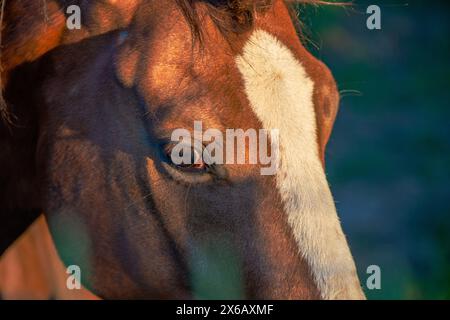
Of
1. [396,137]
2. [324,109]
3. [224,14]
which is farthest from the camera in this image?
[396,137]

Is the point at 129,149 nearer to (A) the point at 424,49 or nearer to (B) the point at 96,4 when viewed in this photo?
(B) the point at 96,4

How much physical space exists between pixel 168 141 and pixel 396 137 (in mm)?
5014

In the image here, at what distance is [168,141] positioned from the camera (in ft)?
6.66

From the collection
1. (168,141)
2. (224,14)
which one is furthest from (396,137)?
(168,141)

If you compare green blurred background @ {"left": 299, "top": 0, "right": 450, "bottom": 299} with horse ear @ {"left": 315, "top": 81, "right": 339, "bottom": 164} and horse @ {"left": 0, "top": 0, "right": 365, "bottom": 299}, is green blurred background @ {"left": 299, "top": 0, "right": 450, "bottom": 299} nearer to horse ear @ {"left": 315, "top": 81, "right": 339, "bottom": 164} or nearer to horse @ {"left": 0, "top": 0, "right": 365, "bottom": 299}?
horse ear @ {"left": 315, "top": 81, "right": 339, "bottom": 164}

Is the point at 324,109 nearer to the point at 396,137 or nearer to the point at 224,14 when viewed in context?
the point at 224,14

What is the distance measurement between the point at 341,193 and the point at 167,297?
4379 millimetres

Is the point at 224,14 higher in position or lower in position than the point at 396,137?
lower

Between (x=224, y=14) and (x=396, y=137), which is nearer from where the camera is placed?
(x=224, y=14)

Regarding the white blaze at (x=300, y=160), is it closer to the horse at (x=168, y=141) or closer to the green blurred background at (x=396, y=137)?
the horse at (x=168, y=141)

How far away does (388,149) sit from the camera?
6.60 metres

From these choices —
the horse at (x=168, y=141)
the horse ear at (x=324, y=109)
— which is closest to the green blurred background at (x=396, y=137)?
the horse ear at (x=324, y=109)

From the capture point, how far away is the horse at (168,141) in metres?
1.96

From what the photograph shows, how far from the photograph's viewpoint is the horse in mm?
1963
